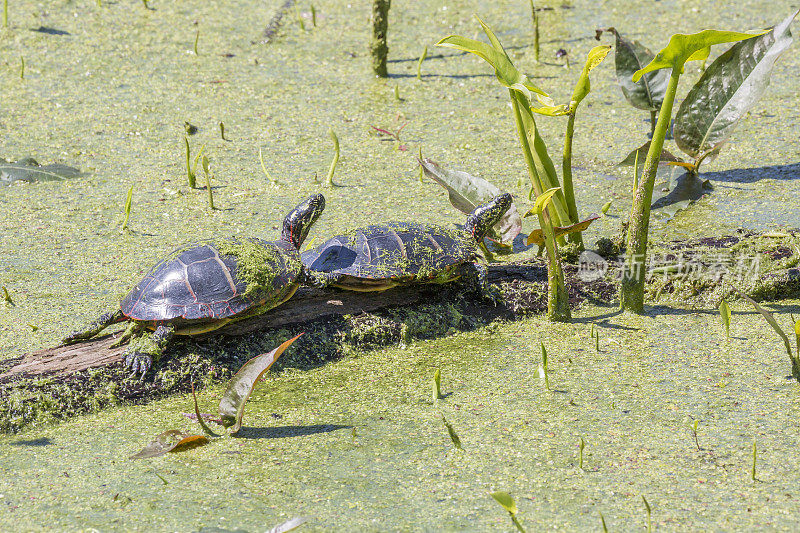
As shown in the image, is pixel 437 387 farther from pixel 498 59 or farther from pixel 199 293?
pixel 498 59

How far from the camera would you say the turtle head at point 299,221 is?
2.48 m

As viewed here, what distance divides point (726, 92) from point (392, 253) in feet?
5.31

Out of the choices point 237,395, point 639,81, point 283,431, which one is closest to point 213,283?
point 237,395

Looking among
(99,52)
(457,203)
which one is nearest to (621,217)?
(457,203)

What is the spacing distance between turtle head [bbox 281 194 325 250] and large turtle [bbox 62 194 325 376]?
291mm

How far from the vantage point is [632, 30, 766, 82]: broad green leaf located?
1837 millimetres

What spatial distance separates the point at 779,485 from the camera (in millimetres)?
1543

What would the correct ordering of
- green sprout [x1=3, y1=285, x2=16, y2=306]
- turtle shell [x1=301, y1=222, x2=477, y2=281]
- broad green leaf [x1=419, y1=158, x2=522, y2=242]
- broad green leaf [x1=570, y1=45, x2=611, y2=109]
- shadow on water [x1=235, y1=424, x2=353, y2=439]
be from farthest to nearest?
broad green leaf [x1=419, y1=158, x2=522, y2=242]
green sprout [x1=3, y1=285, x2=16, y2=306]
turtle shell [x1=301, y1=222, x2=477, y2=281]
broad green leaf [x1=570, y1=45, x2=611, y2=109]
shadow on water [x1=235, y1=424, x2=353, y2=439]

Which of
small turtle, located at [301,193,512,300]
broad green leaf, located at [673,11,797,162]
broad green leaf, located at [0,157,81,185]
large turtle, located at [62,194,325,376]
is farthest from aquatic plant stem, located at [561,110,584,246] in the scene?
broad green leaf, located at [0,157,81,185]

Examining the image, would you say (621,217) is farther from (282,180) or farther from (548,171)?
(282,180)

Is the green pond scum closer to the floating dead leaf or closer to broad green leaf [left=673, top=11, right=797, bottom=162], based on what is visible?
the floating dead leaf

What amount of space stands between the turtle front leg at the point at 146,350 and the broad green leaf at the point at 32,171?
1681 millimetres

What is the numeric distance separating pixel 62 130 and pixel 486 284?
2619 millimetres

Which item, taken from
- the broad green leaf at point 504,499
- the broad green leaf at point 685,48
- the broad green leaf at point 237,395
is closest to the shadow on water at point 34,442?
the broad green leaf at point 237,395
